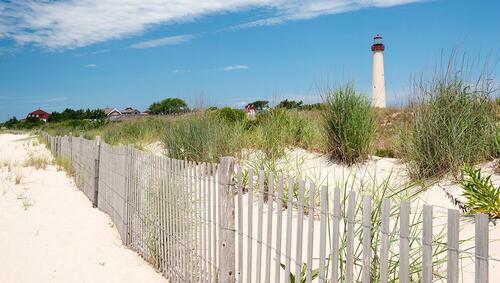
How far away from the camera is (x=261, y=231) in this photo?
3.58 meters

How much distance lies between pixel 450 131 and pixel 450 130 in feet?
0.08

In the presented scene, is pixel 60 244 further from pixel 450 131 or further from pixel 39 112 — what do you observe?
pixel 39 112

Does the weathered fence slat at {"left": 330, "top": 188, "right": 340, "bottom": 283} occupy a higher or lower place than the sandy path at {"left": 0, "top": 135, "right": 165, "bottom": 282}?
higher

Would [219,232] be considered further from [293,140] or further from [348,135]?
[293,140]

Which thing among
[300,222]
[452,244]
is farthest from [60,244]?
[452,244]

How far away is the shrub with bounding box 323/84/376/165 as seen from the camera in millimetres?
9164

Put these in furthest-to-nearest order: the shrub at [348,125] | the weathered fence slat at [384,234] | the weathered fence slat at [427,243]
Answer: the shrub at [348,125]
the weathered fence slat at [384,234]
the weathered fence slat at [427,243]

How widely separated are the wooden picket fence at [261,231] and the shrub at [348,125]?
2287mm

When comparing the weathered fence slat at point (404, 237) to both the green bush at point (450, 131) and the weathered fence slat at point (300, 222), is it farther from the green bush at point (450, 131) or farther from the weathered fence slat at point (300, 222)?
the green bush at point (450, 131)

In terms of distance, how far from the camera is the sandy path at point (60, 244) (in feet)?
18.6

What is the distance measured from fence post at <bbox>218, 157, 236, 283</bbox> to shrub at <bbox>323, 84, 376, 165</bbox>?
5445 mm

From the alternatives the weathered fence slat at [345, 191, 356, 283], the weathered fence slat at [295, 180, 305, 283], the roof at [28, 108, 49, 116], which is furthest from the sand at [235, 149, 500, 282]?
the roof at [28, 108, 49, 116]

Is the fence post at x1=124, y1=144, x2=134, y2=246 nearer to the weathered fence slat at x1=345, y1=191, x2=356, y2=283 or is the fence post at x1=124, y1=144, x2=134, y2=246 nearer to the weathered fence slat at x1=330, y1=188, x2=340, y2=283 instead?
the weathered fence slat at x1=330, y1=188, x2=340, y2=283

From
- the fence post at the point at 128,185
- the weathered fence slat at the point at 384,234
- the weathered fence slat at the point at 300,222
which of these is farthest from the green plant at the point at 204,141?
the weathered fence slat at the point at 384,234
